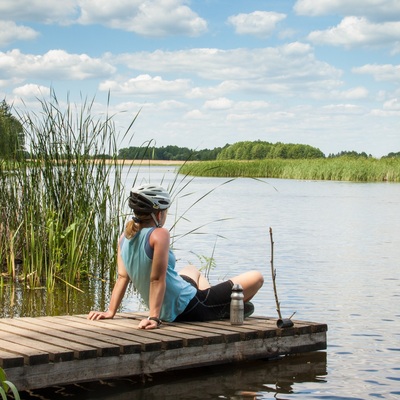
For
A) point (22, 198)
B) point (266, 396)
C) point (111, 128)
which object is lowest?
point (266, 396)

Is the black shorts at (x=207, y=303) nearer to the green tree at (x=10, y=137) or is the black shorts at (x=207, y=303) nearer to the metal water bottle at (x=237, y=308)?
the metal water bottle at (x=237, y=308)

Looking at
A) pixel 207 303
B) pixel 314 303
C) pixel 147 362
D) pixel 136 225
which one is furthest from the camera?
pixel 314 303

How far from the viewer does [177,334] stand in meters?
5.45

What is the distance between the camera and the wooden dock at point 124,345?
4828 mm

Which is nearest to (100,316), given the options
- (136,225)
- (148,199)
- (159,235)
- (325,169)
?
(136,225)

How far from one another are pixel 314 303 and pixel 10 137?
397cm

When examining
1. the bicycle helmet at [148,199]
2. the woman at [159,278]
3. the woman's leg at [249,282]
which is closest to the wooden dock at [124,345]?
the woman at [159,278]

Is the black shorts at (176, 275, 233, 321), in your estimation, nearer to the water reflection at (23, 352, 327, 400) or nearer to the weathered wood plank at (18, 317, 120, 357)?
the water reflection at (23, 352, 327, 400)

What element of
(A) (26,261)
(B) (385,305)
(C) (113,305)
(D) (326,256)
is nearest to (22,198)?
(A) (26,261)

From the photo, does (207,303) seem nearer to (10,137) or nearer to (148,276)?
(148,276)

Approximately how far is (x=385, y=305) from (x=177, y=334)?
433cm

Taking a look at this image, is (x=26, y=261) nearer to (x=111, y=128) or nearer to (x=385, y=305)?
(x=111, y=128)

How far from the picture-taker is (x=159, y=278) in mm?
5523

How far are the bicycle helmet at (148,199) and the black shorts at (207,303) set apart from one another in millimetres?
760
